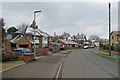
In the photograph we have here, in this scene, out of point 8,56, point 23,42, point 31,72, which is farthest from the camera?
point 23,42

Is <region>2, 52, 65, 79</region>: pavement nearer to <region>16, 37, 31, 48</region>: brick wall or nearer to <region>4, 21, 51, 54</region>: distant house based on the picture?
<region>4, 21, 51, 54</region>: distant house

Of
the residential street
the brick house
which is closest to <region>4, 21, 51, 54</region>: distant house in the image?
the brick house

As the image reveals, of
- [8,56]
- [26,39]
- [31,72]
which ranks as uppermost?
[26,39]

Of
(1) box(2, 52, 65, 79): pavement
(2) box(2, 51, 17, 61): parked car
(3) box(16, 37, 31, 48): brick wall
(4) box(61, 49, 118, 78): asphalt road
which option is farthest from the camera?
(3) box(16, 37, 31, 48): brick wall

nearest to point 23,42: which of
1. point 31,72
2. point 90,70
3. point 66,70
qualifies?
point 66,70

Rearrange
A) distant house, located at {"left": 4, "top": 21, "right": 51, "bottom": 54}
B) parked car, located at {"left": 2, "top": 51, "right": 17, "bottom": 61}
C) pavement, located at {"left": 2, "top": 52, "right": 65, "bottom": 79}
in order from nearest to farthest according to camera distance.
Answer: pavement, located at {"left": 2, "top": 52, "right": 65, "bottom": 79}, parked car, located at {"left": 2, "top": 51, "right": 17, "bottom": 61}, distant house, located at {"left": 4, "top": 21, "right": 51, "bottom": 54}

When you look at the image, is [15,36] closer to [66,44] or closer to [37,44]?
[37,44]

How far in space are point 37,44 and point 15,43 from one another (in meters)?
7.28

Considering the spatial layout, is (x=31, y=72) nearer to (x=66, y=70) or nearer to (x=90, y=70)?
(x=66, y=70)

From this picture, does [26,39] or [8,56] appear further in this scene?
[26,39]

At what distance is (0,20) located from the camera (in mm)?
15938

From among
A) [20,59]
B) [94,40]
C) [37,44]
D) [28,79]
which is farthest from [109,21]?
[94,40]

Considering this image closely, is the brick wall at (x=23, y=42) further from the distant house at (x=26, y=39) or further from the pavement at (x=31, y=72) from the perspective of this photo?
the pavement at (x=31, y=72)

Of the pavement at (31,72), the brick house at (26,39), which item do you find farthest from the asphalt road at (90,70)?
the brick house at (26,39)
